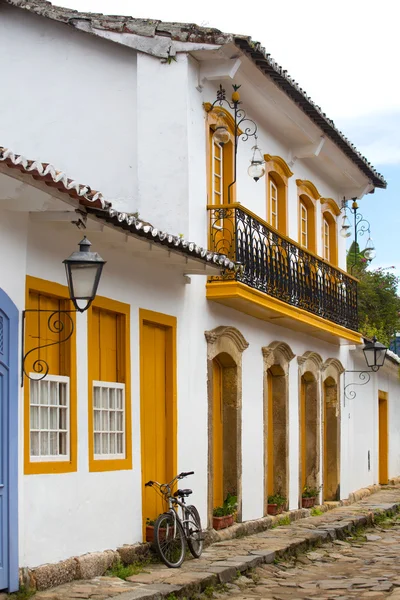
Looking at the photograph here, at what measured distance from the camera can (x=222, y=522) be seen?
47.8 feet

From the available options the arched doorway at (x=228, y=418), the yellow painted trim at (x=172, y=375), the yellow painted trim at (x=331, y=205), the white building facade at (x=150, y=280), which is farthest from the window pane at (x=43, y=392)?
the yellow painted trim at (x=331, y=205)

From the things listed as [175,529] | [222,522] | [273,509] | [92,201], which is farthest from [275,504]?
[92,201]

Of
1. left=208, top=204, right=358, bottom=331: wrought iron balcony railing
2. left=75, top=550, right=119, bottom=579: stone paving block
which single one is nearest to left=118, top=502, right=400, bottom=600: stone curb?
left=75, top=550, right=119, bottom=579: stone paving block

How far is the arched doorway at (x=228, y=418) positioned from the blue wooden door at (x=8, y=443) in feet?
19.2

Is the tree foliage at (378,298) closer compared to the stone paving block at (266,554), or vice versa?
the stone paving block at (266,554)

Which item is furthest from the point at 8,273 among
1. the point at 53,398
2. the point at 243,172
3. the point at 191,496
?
the point at 243,172

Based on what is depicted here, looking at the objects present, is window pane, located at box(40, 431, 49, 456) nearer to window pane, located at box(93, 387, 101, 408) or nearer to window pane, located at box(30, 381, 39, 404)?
window pane, located at box(30, 381, 39, 404)

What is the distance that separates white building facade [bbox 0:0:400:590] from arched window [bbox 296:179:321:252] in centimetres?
6

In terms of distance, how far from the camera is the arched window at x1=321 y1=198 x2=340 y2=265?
2167 cm

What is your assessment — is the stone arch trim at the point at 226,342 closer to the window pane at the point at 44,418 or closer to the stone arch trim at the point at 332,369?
the window pane at the point at 44,418

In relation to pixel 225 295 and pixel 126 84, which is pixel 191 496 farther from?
pixel 126 84

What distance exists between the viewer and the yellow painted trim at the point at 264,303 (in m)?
14.4

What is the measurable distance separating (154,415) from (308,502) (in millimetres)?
6996

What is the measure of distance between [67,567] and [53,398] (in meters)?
1.55
